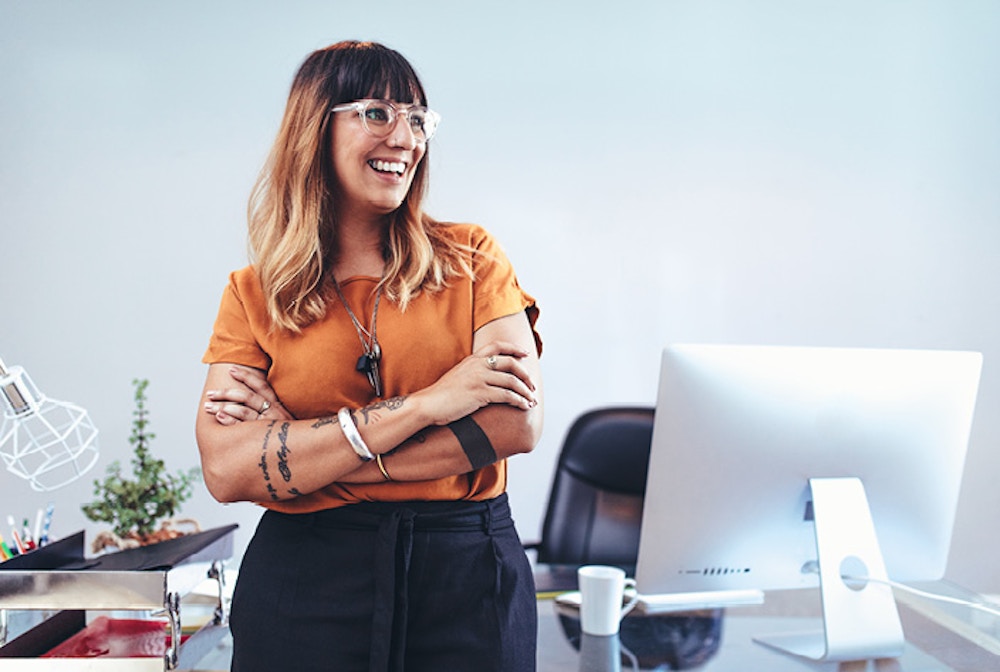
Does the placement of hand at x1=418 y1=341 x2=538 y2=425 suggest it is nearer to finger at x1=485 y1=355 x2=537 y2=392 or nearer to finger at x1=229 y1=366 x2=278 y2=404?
finger at x1=485 y1=355 x2=537 y2=392

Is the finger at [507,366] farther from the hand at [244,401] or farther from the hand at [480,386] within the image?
the hand at [244,401]

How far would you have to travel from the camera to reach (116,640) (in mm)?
1543

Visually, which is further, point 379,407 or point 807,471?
point 807,471

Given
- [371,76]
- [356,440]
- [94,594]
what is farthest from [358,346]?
[94,594]

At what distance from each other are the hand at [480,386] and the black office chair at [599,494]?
1.14 meters

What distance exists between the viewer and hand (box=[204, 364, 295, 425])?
1.42 meters

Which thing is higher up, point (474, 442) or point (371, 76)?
point (371, 76)

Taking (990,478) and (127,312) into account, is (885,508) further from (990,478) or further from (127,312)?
(127,312)

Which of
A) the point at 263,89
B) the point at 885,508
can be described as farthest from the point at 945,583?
the point at 263,89

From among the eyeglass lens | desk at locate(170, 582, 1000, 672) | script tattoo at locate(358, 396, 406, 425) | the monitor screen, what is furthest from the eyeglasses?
desk at locate(170, 582, 1000, 672)

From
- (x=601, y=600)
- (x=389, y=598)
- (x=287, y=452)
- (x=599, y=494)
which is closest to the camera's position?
(x=389, y=598)

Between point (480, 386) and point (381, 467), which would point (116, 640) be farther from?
point (480, 386)

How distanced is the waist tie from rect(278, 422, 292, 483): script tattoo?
8 centimetres

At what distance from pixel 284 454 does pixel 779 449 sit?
2.72 ft
